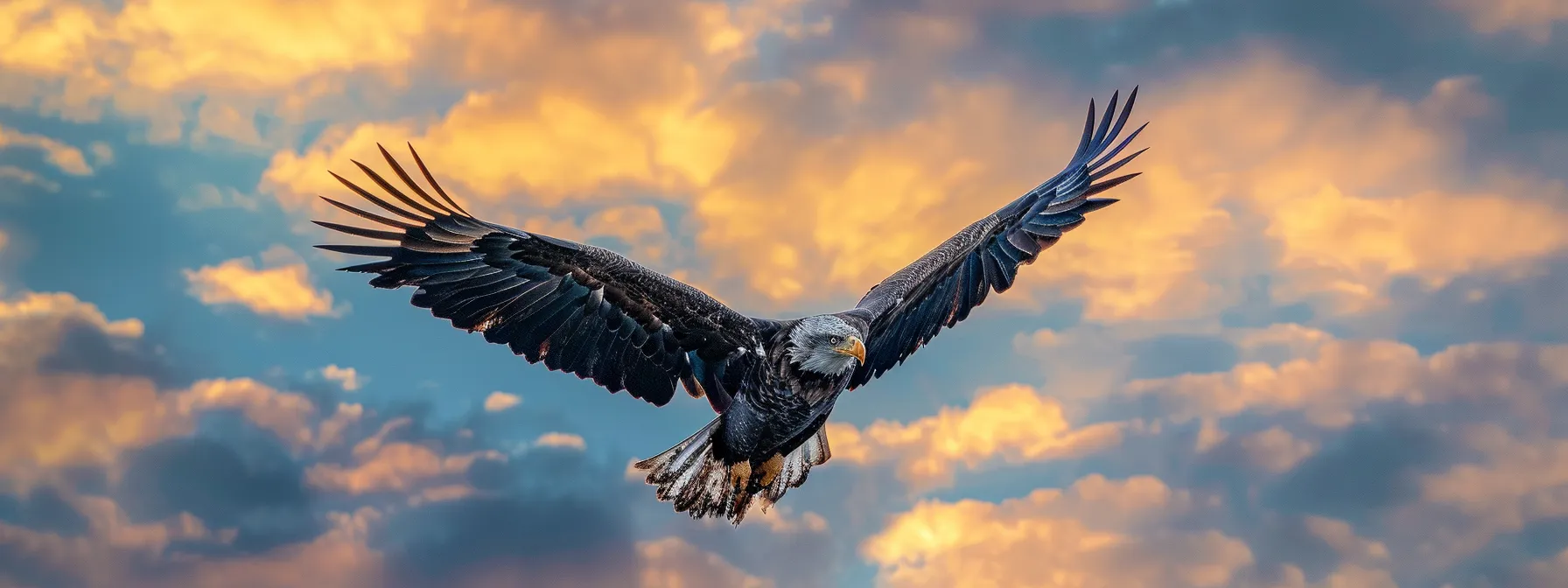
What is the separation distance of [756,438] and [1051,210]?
4.09 metres

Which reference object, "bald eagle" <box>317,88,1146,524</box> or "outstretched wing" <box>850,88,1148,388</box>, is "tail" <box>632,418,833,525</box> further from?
"outstretched wing" <box>850,88,1148,388</box>

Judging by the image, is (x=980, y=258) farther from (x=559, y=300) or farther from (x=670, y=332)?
(x=559, y=300)

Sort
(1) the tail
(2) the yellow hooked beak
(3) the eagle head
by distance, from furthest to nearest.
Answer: (1) the tail, (3) the eagle head, (2) the yellow hooked beak

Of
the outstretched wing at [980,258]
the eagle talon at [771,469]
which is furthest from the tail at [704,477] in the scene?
the outstretched wing at [980,258]

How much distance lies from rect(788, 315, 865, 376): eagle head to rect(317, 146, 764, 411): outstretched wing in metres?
0.52

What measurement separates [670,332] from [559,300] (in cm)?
89

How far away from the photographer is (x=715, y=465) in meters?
10.4

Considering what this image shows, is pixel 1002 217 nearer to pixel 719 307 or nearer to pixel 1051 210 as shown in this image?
pixel 1051 210

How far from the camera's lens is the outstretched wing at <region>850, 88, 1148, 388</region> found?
425 inches

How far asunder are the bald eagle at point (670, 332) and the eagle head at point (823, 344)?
1 centimetres

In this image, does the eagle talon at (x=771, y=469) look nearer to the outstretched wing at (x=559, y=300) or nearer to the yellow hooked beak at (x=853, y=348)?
the outstretched wing at (x=559, y=300)

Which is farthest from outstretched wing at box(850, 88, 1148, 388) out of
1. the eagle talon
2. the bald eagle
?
the eagle talon

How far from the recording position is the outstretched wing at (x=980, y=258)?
1080cm

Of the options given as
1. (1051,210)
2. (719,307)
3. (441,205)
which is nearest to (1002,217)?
(1051,210)
